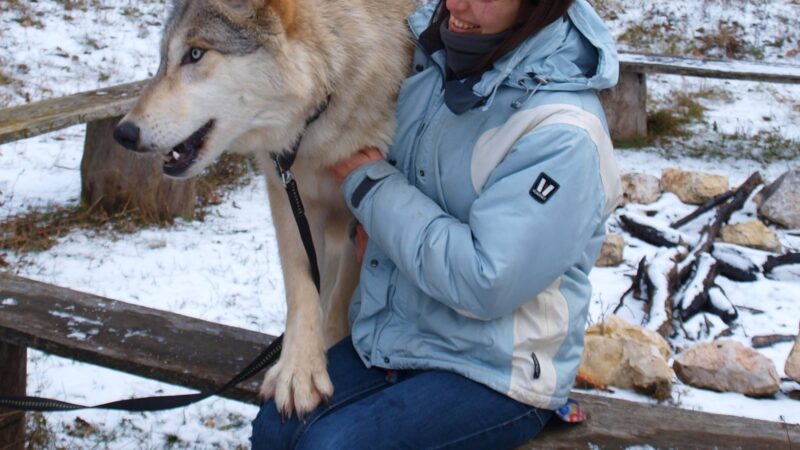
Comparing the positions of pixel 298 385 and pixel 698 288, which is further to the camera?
pixel 698 288

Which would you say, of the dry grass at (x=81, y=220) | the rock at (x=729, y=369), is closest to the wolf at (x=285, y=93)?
the rock at (x=729, y=369)

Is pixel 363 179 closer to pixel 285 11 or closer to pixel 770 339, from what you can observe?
pixel 285 11

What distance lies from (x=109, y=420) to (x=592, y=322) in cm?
209

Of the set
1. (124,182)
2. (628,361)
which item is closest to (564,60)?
(628,361)

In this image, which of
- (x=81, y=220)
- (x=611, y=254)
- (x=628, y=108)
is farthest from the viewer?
(x=628, y=108)

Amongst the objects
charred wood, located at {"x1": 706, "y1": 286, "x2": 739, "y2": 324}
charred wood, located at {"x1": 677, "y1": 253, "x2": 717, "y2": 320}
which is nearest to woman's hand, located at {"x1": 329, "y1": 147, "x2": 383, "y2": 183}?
charred wood, located at {"x1": 677, "y1": 253, "x2": 717, "y2": 320}

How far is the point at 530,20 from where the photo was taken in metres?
2.00

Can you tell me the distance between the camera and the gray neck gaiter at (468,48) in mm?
2049

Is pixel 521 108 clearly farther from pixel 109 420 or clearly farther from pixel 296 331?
pixel 109 420

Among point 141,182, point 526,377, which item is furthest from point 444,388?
point 141,182

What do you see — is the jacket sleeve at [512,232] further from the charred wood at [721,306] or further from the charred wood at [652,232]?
the charred wood at [652,232]

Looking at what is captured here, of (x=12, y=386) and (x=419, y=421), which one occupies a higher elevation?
(x=419, y=421)

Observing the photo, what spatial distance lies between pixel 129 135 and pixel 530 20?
0.95 metres

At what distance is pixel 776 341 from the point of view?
4.03 m
